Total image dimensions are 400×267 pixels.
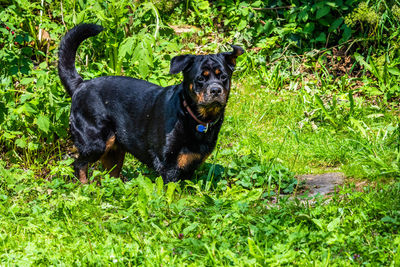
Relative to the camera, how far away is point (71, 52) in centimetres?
523

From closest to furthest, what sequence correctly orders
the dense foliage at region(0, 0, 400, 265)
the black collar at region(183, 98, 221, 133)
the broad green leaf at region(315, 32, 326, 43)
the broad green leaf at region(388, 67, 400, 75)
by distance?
the dense foliage at region(0, 0, 400, 265), the black collar at region(183, 98, 221, 133), the broad green leaf at region(388, 67, 400, 75), the broad green leaf at region(315, 32, 326, 43)

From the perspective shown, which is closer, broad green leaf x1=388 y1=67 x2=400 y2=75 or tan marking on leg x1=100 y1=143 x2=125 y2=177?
tan marking on leg x1=100 y1=143 x2=125 y2=177

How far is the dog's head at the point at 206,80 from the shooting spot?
4.44 m

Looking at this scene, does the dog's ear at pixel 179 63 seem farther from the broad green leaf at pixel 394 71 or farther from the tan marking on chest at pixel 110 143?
the broad green leaf at pixel 394 71

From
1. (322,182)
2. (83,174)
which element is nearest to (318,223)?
(322,182)

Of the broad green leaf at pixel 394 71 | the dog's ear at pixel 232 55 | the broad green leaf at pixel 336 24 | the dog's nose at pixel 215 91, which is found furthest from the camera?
the broad green leaf at pixel 336 24

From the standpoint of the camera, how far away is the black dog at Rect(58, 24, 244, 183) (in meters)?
4.52

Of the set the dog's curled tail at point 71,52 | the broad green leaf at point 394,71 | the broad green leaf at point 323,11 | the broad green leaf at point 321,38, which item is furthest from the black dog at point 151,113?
the broad green leaf at point 321,38

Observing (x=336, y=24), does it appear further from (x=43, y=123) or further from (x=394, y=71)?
(x=43, y=123)

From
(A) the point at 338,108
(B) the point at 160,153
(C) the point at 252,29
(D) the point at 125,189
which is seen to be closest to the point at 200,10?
(C) the point at 252,29

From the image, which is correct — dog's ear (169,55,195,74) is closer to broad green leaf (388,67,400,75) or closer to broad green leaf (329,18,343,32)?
broad green leaf (388,67,400,75)

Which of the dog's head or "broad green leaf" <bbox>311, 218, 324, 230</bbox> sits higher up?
the dog's head

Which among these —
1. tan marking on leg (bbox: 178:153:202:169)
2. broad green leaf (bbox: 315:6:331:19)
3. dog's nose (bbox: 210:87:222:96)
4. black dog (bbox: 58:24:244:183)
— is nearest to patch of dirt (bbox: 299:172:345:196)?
black dog (bbox: 58:24:244:183)

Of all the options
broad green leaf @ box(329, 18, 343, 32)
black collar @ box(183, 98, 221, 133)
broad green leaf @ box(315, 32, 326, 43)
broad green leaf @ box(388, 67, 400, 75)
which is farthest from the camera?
broad green leaf @ box(315, 32, 326, 43)
